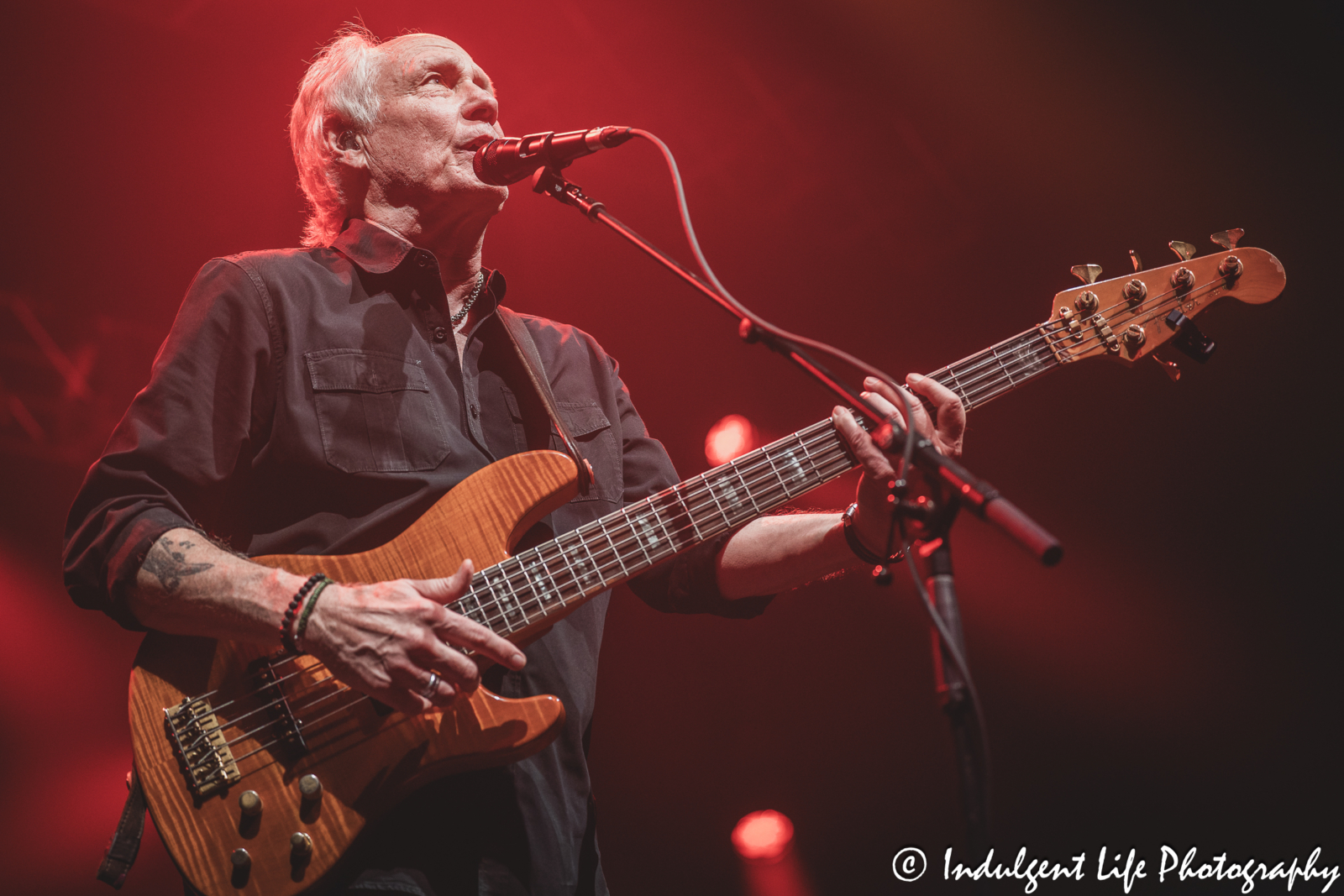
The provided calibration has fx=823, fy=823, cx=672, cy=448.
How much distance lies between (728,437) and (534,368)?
2069 mm

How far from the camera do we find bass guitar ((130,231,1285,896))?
1.58m

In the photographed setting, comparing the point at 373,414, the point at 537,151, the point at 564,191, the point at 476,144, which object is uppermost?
the point at 476,144

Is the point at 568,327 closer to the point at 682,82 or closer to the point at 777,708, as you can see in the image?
the point at 682,82

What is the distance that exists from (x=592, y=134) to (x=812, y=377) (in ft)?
2.55

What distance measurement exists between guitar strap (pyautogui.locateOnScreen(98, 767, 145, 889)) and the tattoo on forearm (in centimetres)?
37

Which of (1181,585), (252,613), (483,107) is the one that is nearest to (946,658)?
(252,613)

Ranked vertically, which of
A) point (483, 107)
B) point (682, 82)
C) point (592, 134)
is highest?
point (682, 82)

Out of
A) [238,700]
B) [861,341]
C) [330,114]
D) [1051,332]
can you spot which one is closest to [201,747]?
[238,700]

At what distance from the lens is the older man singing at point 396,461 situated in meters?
1.65

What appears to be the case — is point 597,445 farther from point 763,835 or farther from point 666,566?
point 763,835

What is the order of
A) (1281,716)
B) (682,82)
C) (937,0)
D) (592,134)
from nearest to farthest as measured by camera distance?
1. (592,134)
2. (1281,716)
3. (937,0)
4. (682,82)

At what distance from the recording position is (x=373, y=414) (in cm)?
207

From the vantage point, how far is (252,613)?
1.63 metres

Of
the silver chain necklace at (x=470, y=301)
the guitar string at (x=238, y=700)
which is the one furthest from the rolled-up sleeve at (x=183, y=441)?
the silver chain necklace at (x=470, y=301)
